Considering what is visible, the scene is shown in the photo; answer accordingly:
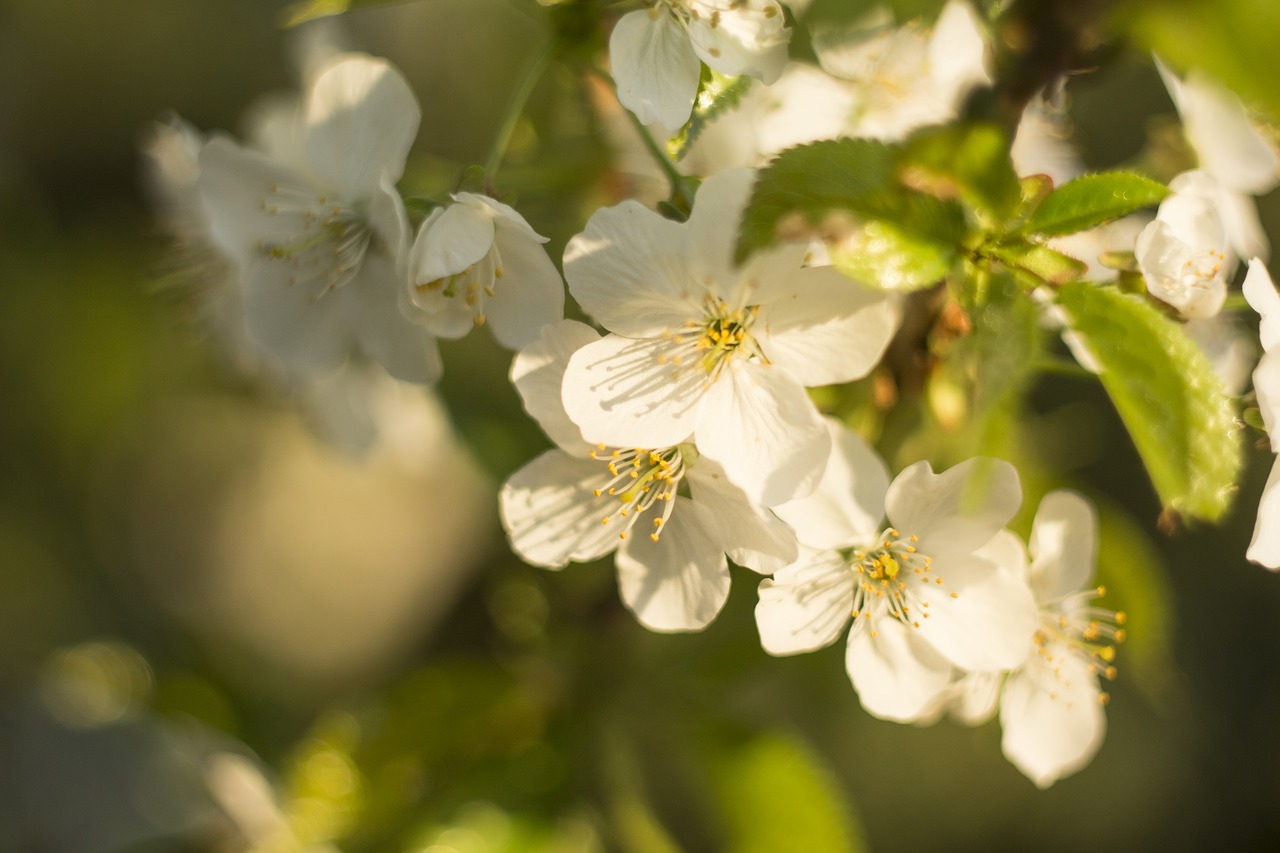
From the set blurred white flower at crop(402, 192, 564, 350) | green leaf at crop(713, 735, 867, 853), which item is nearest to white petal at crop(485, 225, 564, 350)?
blurred white flower at crop(402, 192, 564, 350)

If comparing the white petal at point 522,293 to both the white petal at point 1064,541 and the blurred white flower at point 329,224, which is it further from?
the white petal at point 1064,541

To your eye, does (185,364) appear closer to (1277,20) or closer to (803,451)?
(803,451)

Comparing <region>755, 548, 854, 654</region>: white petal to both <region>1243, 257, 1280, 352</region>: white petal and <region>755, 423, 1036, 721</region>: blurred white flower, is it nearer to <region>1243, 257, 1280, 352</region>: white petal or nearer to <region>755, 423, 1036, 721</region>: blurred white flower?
<region>755, 423, 1036, 721</region>: blurred white flower

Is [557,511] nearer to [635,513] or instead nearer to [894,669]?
[635,513]

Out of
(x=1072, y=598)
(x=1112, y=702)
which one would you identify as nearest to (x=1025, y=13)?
(x=1072, y=598)

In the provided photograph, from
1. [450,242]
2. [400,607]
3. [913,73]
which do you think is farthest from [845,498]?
[400,607]

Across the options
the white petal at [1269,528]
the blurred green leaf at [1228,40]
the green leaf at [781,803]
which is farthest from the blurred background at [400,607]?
the blurred green leaf at [1228,40]
